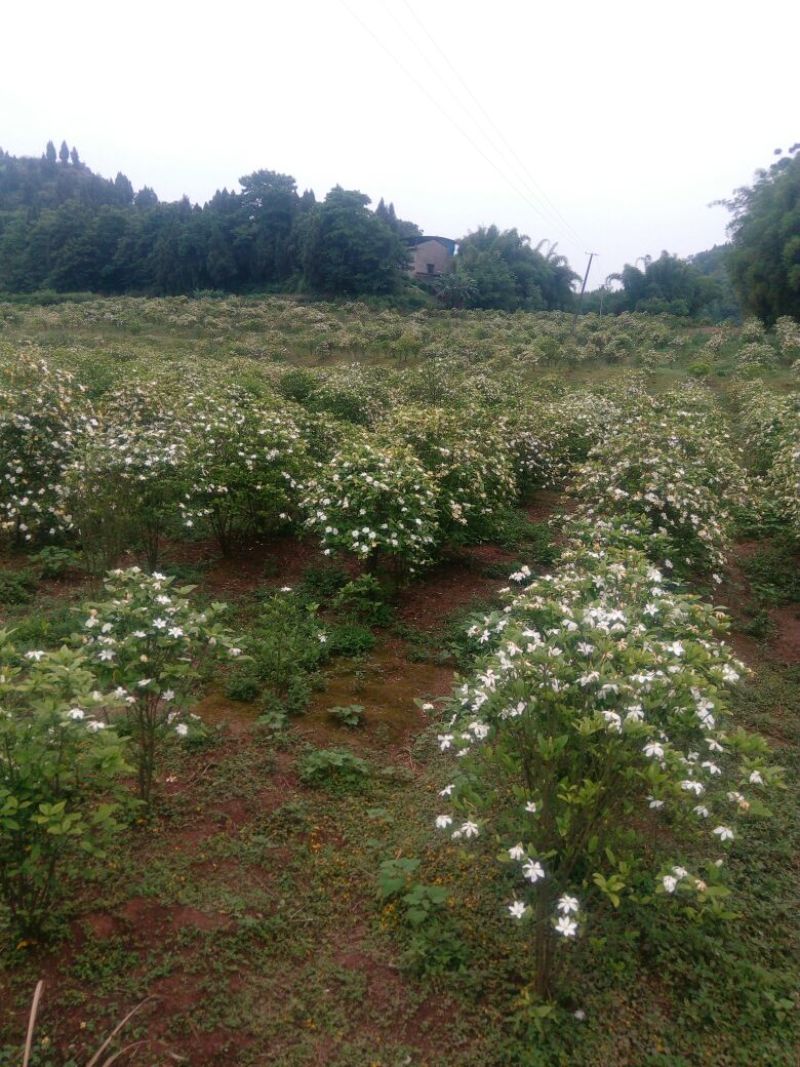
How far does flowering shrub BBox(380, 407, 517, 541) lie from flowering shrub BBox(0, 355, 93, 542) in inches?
128

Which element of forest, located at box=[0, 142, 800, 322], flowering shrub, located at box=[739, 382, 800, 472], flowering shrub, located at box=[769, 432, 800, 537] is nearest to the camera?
flowering shrub, located at box=[769, 432, 800, 537]

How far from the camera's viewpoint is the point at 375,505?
5785 millimetres

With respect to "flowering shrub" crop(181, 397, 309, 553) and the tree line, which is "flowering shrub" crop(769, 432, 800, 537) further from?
the tree line

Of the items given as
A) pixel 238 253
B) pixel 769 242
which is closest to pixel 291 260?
pixel 238 253

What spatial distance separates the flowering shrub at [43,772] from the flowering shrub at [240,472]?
3.76 metres

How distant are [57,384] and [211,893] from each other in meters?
6.06

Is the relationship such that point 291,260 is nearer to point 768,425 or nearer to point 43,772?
point 768,425

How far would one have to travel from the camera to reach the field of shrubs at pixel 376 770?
2479 mm

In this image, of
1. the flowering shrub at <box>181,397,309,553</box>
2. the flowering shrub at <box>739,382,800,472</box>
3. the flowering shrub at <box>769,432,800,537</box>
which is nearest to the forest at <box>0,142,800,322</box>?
the flowering shrub at <box>739,382,800,472</box>

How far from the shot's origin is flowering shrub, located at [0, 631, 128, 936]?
7.81ft

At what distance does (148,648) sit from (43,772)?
2.62 ft

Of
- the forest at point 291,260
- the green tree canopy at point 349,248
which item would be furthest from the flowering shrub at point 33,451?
the green tree canopy at point 349,248

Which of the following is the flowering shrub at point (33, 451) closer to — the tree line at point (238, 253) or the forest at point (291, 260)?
the forest at point (291, 260)

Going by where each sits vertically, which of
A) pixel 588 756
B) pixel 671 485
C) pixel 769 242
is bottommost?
pixel 588 756
